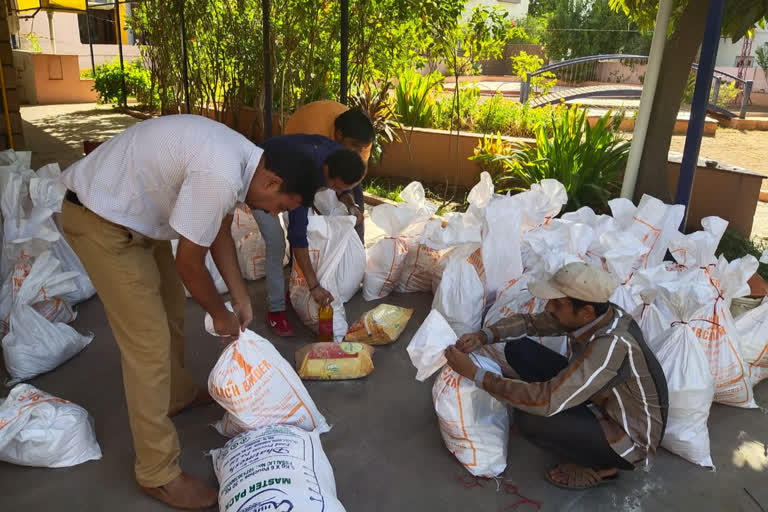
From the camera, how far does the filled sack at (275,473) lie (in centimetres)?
173

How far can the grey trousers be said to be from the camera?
3215 millimetres

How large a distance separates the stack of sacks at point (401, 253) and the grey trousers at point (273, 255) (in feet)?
2.06

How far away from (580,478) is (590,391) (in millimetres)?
430

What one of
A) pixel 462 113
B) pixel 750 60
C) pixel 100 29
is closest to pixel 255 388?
pixel 462 113

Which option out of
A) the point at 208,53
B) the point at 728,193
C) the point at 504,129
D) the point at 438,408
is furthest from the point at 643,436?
the point at 208,53

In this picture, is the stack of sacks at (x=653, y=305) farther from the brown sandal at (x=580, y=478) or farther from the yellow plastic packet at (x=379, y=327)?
the yellow plastic packet at (x=379, y=327)

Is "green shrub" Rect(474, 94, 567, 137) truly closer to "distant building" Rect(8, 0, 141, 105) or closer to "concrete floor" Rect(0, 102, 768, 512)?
"concrete floor" Rect(0, 102, 768, 512)

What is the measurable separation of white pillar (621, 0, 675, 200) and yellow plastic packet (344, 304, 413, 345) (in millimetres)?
2266

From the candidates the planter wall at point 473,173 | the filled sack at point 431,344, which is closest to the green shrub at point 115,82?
the planter wall at point 473,173

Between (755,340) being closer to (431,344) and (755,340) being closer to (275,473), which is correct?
(431,344)

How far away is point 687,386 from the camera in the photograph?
2303 mm

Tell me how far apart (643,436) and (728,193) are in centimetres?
323

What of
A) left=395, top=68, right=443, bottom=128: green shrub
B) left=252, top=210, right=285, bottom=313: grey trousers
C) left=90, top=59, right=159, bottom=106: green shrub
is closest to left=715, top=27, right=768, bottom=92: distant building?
left=395, top=68, right=443, bottom=128: green shrub

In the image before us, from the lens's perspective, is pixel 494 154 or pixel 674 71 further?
pixel 494 154
